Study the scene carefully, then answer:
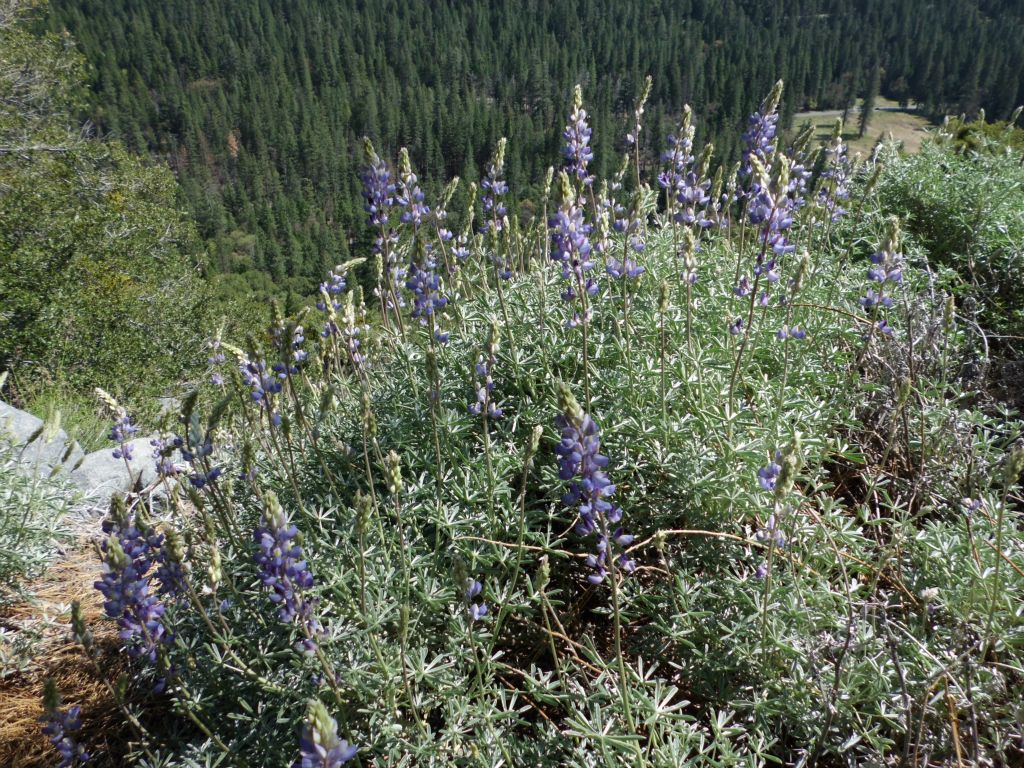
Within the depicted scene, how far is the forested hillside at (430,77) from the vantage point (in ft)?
346

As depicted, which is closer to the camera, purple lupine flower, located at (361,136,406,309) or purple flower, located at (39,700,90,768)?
purple flower, located at (39,700,90,768)

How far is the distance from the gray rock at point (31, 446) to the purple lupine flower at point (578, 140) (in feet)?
12.7

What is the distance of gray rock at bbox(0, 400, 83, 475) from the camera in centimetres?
478

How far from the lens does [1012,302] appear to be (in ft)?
16.6

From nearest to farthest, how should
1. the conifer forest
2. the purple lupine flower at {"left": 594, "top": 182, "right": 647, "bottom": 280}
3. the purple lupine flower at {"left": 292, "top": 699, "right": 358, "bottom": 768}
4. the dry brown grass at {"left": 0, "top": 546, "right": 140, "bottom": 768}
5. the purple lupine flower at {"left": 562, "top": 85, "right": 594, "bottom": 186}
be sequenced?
1. the purple lupine flower at {"left": 292, "top": 699, "right": 358, "bottom": 768}
2. the conifer forest
3. the dry brown grass at {"left": 0, "top": 546, "right": 140, "bottom": 768}
4. the purple lupine flower at {"left": 594, "top": 182, "right": 647, "bottom": 280}
5. the purple lupine flower at {"left": 562, "top": 85, "right": 594, "bottom": 186}

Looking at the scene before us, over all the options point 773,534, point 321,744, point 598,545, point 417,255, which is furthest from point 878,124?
point 321,744

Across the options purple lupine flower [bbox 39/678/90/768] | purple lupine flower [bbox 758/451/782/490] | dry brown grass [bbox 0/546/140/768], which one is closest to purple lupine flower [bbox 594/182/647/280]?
purple lupine flower [bbox 758/451/782/490]

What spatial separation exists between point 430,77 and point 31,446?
14837 cm

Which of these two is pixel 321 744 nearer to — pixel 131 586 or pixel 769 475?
pixel 131 586

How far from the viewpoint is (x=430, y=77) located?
449 ft

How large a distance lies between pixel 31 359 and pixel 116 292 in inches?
157

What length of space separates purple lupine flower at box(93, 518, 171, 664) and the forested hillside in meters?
90.0

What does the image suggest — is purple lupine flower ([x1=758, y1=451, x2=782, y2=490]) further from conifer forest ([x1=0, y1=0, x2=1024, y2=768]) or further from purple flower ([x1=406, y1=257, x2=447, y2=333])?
purple flower ([x1=406, y1=257, x2=447, y2=333])

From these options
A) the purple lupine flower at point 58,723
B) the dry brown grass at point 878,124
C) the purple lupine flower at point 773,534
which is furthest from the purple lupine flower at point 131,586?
the dry brown grass at point 878,124
